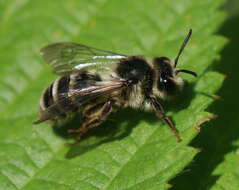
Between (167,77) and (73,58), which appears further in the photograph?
(73,58)

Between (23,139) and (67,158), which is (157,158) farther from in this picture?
(23,139)

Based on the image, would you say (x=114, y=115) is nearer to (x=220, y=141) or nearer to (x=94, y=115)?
(x=94, y=115)

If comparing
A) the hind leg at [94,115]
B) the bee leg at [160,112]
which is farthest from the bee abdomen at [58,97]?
the bee leg at [160,112]

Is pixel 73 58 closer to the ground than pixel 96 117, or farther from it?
farther from it

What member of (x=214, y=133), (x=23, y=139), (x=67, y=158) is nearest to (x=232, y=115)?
(x=214, y=133)

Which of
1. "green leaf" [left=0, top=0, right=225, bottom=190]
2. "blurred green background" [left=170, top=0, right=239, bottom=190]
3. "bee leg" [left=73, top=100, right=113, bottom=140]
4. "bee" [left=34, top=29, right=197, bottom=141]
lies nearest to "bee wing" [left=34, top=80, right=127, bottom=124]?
"bee" [left=34, top=29, right=197, bottom=141]

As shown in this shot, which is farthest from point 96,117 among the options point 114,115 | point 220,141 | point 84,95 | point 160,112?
point 220,141

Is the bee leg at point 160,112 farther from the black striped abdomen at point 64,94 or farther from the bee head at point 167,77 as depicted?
the black striped abdomen at point 64,94

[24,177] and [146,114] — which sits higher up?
[24,177]
